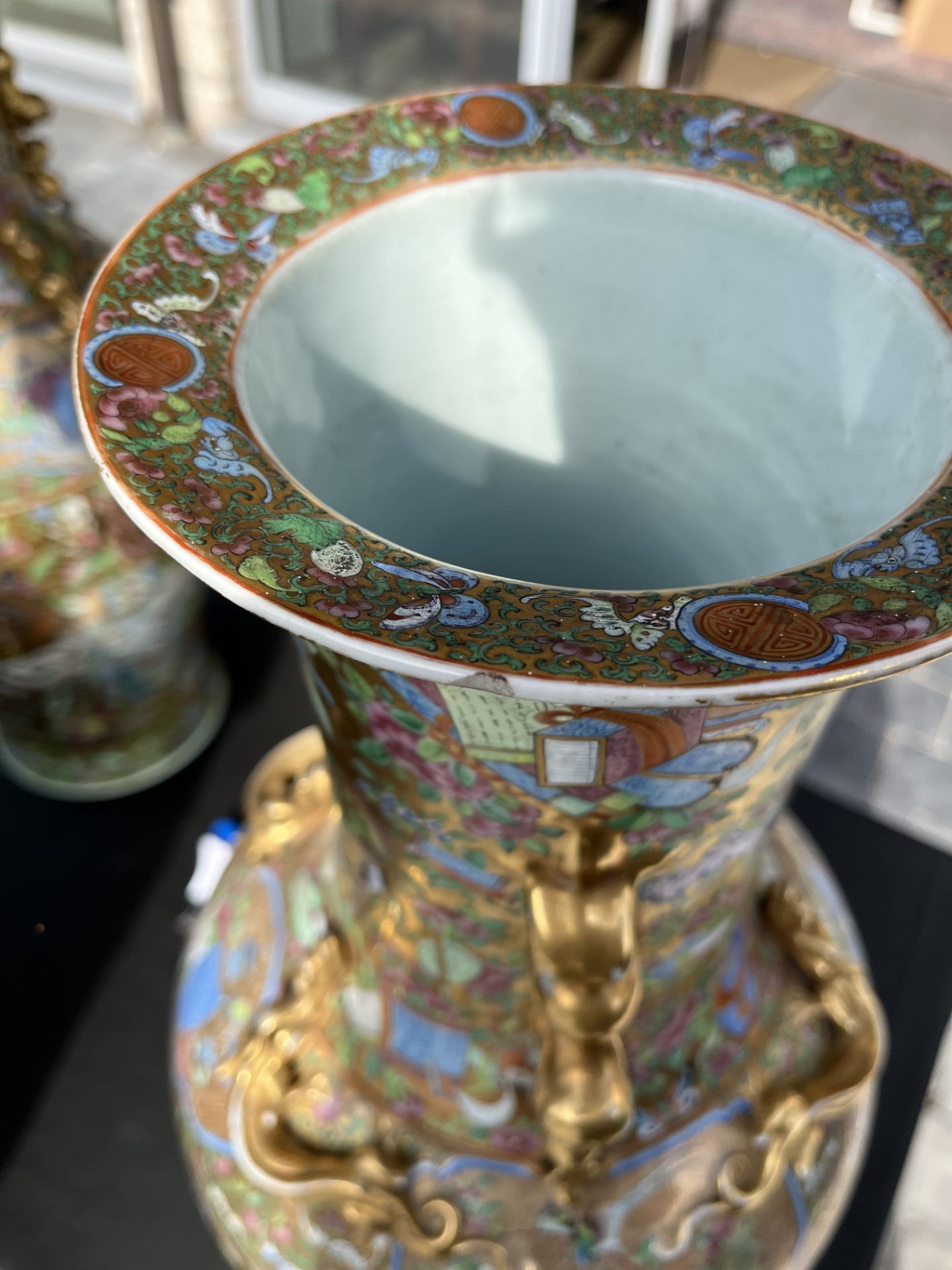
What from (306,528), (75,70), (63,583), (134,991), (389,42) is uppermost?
(306,528)

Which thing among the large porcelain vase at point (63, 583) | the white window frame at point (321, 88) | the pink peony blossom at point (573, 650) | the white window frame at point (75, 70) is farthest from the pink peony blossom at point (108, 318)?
the white window frame at point (75, 70)

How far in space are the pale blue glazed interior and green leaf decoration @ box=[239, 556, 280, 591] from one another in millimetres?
105

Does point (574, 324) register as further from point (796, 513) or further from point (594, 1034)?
point (594, 1034)

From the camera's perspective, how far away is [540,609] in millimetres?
338

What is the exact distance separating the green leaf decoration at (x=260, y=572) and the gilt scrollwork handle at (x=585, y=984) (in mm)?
150

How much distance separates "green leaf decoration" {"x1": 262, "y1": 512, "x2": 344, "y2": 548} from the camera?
1.17 ft

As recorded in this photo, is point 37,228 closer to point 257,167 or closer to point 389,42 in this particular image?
point 257,167

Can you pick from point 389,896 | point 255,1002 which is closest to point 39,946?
point 255,1002

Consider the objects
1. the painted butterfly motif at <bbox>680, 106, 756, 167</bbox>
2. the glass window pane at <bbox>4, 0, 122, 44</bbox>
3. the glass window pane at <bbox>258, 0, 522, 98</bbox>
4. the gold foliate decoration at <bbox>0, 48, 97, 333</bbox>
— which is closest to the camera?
the painted butterfly motif at <bbox>680, 106, 756, 167</bbox>

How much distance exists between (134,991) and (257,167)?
75 cm

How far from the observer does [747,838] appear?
504 mm

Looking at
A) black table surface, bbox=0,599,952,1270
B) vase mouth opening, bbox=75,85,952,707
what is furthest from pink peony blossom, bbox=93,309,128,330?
black table surface, bbox=0,599,952,1270

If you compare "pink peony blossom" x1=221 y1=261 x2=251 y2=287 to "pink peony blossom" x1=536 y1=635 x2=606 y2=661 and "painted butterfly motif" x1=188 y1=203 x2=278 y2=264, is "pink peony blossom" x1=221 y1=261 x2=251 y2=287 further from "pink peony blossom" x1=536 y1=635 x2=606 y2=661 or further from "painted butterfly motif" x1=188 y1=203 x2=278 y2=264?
"pink peony blossom" x1=536 y1=635 x2=606 y2=661

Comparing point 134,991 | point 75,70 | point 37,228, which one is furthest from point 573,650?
point 75,70
